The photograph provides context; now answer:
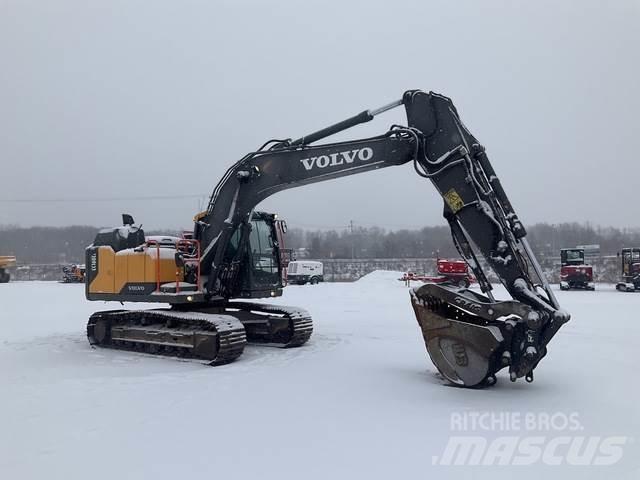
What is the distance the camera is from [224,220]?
1109cm

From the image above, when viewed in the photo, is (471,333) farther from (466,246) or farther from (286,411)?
(286,411)

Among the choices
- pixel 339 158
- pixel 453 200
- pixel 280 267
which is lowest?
pixel 280 267

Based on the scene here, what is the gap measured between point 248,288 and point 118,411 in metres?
4.90

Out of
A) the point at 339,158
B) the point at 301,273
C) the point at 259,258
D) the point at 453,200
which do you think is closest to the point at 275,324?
the point at 259,258

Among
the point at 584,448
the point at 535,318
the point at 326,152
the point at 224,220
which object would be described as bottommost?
the point at 584,448

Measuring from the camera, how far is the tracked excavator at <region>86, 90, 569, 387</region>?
7.39 meters

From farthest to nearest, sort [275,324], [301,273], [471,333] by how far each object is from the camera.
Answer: [301,273], [275,324], [471,333]

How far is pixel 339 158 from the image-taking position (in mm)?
9445

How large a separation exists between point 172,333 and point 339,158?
4.59 m

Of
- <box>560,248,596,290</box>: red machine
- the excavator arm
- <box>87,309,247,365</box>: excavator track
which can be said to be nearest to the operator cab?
<box>87,309,247,365</box>: excavator track

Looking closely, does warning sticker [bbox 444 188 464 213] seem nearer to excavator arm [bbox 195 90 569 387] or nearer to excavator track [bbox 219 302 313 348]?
excavator arm [bbox 195 90 569 387]

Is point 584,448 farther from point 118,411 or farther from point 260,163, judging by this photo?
point 260,163

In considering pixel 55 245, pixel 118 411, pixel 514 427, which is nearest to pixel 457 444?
pixel 514 427

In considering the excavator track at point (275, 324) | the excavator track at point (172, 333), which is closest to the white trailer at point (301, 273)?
the excavator track at point (275, 324)
